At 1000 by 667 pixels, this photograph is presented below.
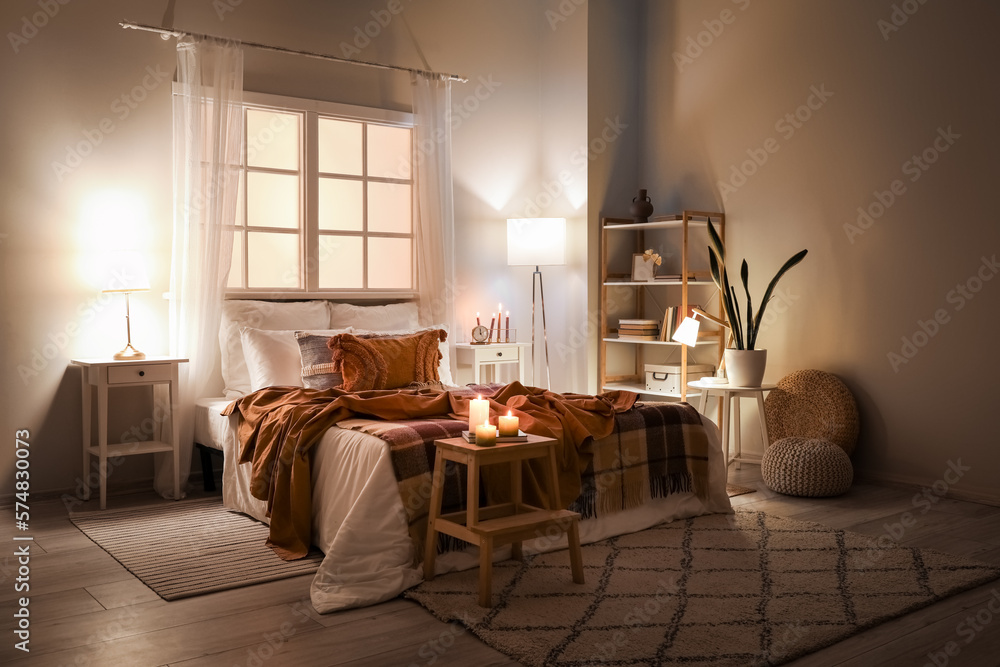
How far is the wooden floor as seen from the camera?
241 centimetres

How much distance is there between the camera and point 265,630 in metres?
2.62

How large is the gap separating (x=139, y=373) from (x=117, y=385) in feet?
0.36

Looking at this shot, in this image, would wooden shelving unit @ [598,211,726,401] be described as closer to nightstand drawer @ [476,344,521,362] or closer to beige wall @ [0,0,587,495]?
beige wall @ [0,0,587,495]

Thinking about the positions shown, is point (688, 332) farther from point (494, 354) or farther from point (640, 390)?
point (494, 354)

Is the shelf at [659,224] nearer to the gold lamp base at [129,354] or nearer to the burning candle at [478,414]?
the burning candle at [478,414]

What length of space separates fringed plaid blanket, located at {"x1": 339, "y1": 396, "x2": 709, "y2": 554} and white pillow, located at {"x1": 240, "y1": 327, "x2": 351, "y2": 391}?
106cm

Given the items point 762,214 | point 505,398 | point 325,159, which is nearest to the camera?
point 505,398

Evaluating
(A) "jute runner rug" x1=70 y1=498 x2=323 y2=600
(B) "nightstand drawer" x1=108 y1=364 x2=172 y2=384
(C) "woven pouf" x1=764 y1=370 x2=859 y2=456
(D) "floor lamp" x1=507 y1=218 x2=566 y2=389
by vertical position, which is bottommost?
→ (A) "jute runner rug" x1=70 y1=498 x2=323 y2=600

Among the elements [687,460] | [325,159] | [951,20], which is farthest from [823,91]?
[325,159]

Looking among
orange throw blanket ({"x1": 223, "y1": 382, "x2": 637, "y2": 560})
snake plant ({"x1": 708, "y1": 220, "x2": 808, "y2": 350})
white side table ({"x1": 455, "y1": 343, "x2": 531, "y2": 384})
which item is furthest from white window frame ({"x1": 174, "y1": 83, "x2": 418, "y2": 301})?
snake plant ({"x1": 708, "y1": 220, "x2": 808, "y2": 350})

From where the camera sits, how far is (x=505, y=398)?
151 inches

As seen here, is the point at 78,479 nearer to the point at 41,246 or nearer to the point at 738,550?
the point at 41,246

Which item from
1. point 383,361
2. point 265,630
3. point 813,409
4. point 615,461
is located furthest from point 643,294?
point 265,630

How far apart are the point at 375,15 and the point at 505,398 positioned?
8.94 feet
